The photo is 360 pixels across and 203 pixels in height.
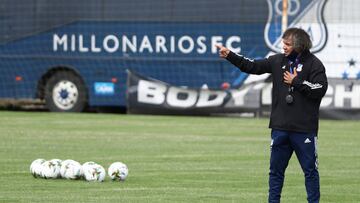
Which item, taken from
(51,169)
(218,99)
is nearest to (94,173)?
(51,169)

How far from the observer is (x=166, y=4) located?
27688 mm

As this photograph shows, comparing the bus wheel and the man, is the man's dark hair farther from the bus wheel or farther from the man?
the bus wheel

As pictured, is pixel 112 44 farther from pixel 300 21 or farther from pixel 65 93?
pixel 300 21

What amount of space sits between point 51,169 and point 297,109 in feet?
13.6

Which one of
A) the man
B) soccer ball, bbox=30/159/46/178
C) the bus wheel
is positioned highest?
the man

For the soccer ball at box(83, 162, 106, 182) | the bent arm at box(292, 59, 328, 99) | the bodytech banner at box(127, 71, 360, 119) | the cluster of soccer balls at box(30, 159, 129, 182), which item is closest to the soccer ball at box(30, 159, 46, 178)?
the cluster of soccer balls at box(30, 159, 129, 182)

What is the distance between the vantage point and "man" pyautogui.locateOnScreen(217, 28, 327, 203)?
405 inches

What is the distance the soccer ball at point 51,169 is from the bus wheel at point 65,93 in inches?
579

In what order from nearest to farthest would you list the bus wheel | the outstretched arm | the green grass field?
the outstretched arm
the green grass field
the bus wheel

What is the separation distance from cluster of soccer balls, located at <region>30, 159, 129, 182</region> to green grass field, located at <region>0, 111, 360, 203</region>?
102mm

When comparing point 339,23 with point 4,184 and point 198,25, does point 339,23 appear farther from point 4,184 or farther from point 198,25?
point 4,184

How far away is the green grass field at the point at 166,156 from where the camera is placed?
40.2 ft

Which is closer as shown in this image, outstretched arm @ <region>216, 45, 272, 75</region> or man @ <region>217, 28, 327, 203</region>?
man @ <region>217, 28, 327, 203</region>

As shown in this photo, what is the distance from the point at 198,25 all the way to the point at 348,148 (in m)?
9.52
